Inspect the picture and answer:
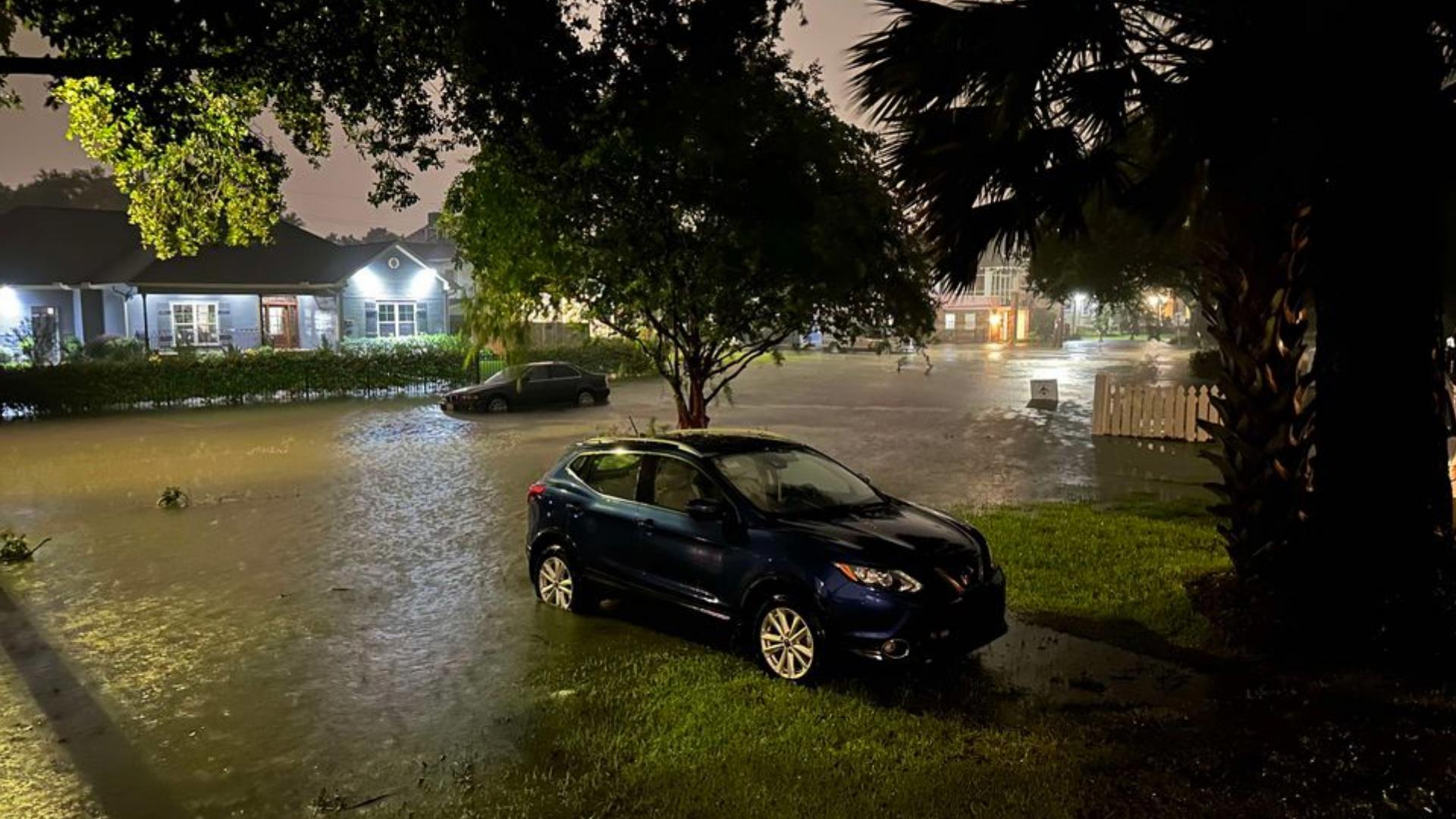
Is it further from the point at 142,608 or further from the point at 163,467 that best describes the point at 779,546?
the point at 163,467

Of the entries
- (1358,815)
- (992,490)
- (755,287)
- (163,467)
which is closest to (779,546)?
(1358,815)

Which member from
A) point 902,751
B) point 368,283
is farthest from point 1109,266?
point 368,283

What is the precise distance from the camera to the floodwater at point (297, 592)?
540cm

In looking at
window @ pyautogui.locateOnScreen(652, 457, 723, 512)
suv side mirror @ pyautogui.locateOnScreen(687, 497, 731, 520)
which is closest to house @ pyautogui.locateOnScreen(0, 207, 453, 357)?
window @ pyautogui.locateOnScreen(652, 457, 723, 512)

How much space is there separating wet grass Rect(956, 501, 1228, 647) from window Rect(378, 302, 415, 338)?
1353 inches

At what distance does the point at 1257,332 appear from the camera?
7.38 meters

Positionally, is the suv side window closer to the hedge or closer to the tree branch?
the tree branch

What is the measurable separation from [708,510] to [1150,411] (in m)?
15.5

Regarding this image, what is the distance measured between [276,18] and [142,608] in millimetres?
5455

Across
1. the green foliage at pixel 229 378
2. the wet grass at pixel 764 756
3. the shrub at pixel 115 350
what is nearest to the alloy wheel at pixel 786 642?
the wet grass at pixel 764 756

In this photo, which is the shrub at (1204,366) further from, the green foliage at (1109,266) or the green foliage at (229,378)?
the green foliage at (229,378)

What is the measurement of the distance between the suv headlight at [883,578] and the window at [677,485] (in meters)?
1.38

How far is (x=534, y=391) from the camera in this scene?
2619cm

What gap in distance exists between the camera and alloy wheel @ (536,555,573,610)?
26.2 ft
